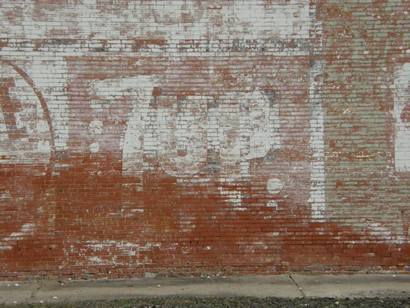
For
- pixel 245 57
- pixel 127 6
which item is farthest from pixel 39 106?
pixel 245 57

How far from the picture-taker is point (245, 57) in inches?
273

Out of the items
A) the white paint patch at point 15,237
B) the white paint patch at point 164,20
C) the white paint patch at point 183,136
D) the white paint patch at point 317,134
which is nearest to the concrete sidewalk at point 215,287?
the white paint patch at point 15,237

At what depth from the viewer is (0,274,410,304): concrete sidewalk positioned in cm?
623

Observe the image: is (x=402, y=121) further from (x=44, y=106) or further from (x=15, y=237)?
(x=15, y=237)

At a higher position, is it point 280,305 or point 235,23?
point 235,23

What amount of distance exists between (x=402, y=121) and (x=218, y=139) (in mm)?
2561

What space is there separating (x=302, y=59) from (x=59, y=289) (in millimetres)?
4488

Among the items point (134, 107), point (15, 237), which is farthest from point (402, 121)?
point (15, 237)

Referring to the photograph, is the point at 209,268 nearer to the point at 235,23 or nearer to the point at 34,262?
the point at 34,262

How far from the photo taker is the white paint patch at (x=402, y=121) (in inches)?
273

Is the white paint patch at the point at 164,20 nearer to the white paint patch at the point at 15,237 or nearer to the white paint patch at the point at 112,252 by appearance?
the white paint patch at the point at 15,237

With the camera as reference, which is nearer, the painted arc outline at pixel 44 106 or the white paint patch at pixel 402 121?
the painted arc outline at pixel 44 106

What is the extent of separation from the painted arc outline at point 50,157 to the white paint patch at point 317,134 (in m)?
3.57

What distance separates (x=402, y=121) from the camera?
6.93 meters
